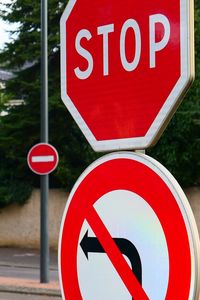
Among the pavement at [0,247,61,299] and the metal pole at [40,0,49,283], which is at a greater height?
the metal pole at [40,0,49,283]

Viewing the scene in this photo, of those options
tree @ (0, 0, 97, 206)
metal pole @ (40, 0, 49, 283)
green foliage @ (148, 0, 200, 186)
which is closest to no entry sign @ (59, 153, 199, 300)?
metal pole @ (40, 0, 49, 283)

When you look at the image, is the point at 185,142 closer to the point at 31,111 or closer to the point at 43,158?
the point at 31,111

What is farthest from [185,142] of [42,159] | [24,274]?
[42,159]

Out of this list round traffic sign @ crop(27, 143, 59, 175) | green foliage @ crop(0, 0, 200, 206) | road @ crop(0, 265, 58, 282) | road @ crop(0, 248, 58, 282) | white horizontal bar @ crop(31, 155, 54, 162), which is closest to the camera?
A: round traffic sign @ crop(27, 143, 59, 175)

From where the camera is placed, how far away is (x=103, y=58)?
5.94 feet

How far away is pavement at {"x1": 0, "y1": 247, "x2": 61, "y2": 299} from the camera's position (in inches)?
486

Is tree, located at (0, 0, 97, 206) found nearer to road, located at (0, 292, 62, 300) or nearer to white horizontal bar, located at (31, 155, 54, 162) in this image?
white horizontal bar, located at (31, 155, 54, 162)

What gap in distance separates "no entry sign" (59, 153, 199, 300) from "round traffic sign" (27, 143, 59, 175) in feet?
37.6

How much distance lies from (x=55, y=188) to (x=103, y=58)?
72.9 feet

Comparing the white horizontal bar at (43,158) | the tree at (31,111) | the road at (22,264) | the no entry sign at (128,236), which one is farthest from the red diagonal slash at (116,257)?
the tree at (31,111)

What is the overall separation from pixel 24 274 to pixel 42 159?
379 cm

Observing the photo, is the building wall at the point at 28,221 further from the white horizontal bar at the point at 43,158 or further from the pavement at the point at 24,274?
the white horizontal bar at the point at 43,158

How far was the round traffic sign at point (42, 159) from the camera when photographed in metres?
13.3

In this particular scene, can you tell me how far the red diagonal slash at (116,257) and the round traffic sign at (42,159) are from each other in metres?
11.5
